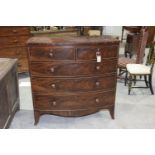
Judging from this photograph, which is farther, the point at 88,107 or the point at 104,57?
the point at 88,107

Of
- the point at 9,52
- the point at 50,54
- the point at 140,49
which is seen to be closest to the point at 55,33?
the point at 9,52

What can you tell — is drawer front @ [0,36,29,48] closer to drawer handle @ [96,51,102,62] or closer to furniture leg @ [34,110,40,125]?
furniture leg @ [34,110,40,125]

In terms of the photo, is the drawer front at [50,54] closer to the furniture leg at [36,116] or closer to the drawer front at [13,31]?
the furniture leg at [36,116]

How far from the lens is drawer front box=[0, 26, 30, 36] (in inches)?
156

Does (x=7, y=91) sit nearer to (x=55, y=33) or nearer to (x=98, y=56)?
(x=98, y=56)

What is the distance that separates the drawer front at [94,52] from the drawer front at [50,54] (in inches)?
3.7

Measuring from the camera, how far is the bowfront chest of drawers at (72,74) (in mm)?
2502

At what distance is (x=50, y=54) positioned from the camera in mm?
2500

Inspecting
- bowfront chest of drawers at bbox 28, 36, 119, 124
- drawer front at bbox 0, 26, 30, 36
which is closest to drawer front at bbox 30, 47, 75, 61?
bowfront chest of drawers at bbox 28, 36, 119, 124
